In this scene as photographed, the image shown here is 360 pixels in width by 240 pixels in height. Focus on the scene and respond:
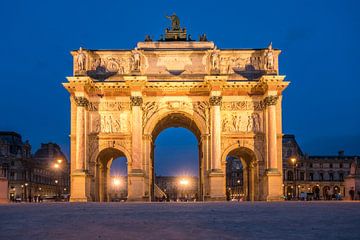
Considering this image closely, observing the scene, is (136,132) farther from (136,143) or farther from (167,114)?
(167,114)

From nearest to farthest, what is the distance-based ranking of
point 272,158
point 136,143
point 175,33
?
point 272,158
point 136,143
point 175,33

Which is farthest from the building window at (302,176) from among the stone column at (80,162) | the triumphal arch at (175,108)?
the stone column at (80,162)

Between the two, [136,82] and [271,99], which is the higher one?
[136,82]

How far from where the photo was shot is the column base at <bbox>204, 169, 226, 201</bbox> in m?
36.6

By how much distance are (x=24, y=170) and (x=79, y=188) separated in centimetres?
5363

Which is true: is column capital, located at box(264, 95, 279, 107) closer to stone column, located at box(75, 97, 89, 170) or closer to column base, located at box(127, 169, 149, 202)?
column base, located at box(127, 169, 149, 202)

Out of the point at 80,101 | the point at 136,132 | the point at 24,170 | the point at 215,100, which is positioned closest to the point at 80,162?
the point at 80,101

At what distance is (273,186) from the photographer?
37000mm

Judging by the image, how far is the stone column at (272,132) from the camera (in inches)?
1481

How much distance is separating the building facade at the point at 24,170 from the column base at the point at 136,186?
1630 inches

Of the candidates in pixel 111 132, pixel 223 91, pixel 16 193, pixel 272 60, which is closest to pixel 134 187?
pixel 111 132

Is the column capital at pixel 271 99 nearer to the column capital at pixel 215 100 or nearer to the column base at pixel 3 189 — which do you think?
the column capital at pixel 215 100

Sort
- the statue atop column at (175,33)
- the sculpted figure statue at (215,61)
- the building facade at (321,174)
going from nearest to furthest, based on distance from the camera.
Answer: the sculpted figure statue at (215,61), the statue atop column at (175,33), the building facade at (321,174)

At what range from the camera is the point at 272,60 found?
3866cm
